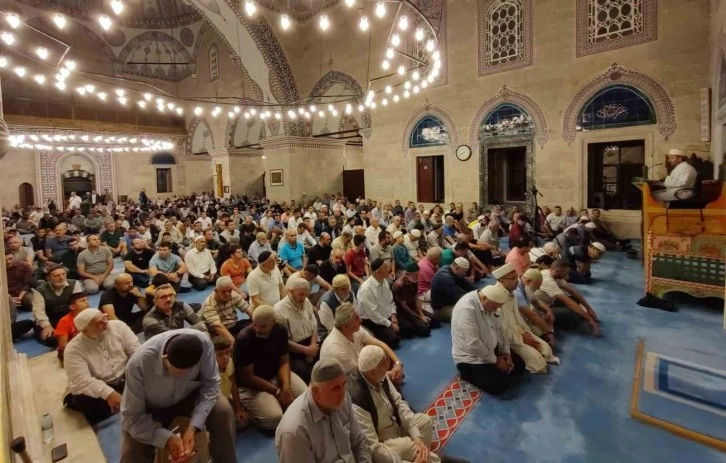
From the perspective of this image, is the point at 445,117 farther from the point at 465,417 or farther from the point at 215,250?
the point at 465,417

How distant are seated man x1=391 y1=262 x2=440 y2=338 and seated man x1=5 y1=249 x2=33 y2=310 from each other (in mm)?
4385

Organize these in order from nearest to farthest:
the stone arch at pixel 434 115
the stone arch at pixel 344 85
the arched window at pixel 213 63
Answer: the stone arch at pixel 434 115
the stone arch at pixel 344 85
the arched window at pixel 213 63

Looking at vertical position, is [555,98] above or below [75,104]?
below

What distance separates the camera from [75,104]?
1603cm

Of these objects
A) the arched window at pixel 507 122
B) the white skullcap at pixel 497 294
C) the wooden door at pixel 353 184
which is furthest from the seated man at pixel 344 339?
the wooden door at pixel 353 184

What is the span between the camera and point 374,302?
3771mm

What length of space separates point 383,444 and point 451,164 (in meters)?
9.38

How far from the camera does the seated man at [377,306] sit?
12.3ft

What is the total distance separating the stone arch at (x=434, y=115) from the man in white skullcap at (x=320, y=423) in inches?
378

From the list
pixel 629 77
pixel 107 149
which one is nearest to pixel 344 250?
pixel 629 77

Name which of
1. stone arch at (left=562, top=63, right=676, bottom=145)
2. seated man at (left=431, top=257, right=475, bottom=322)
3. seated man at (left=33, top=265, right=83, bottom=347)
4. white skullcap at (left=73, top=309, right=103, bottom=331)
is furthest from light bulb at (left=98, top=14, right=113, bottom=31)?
stone arch at (left=562, top=63, right=676, bottom=145)

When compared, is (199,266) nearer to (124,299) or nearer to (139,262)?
(139,262)

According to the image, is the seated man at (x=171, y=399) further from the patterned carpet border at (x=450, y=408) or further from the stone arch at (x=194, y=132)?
the stone arch at (x=194, y=132)

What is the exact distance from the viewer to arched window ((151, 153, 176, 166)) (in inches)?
774
